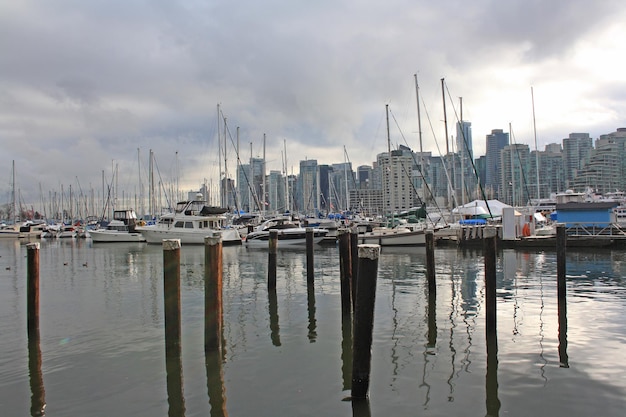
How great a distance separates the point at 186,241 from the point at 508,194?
84702mm

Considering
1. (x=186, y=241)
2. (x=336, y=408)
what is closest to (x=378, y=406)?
(x=336, y=408)

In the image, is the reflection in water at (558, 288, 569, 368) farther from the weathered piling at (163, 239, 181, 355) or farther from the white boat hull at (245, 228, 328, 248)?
the white boat hull at (245, 228, 328, 248)

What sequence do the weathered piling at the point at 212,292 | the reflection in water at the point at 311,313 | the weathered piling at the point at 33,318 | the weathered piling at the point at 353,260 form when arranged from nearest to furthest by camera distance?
the weathered piling at the point at 33,318 < the weathered piling at the point at 212,292 < the reflection in water at the point at 311,313 < the weathered piling at the point at 353,260

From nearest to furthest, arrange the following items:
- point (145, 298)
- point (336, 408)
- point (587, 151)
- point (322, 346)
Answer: point (336, 408), point (322, 346), point (145, 298), point (587, 151)

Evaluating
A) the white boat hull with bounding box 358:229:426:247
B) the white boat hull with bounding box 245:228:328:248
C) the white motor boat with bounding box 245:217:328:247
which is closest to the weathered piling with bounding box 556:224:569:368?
the white boat hull with bounding box 358:229:426:247

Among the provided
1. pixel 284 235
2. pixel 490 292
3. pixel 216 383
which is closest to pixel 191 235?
pixel 284 235

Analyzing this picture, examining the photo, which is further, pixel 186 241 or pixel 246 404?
pixel 186 241

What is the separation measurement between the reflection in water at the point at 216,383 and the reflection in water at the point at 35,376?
9.59 ft

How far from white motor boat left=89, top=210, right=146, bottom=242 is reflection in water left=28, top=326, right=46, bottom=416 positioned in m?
A: 50.2

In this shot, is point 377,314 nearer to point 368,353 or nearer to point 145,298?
point 368,353

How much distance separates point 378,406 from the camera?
27.0 feet

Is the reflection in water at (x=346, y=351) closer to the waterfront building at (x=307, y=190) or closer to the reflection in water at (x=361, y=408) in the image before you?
the reflection in water at (x=361, y=408)

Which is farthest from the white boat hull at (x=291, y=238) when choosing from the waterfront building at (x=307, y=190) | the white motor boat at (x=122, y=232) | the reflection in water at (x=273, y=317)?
the waterfront building at (x=307, y=190)

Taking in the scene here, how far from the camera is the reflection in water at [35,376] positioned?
8453mm
